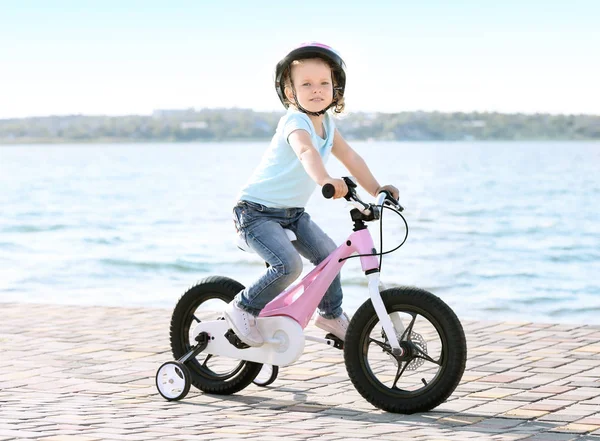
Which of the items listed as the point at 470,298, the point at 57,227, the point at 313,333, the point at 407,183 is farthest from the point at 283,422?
the point at 407,183

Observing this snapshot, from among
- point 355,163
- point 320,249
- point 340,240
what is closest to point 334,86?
point 355,163

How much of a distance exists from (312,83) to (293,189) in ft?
1.72

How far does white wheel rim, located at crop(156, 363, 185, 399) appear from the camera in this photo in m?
5.50

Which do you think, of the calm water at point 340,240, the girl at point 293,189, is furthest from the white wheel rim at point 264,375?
the calm water at point 340,240

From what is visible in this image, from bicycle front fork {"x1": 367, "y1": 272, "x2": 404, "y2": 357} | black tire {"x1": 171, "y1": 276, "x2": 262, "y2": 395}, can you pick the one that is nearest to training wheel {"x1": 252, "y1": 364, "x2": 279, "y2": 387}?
black tire {"x1": 171, "y1": 276, "x2": 262, "y2": 395}

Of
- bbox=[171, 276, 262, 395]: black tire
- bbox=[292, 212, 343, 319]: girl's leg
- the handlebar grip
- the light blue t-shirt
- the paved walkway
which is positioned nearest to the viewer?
the paved walkway

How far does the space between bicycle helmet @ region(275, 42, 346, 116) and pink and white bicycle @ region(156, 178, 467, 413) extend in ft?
1.84

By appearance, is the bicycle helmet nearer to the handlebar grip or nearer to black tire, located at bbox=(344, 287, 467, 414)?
the handlebar grip

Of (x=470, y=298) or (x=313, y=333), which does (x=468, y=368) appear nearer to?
(x=313, y=333)

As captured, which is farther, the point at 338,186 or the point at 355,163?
the point at 355,163

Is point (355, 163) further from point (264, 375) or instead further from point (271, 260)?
point (264, 375)

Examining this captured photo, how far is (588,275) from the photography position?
57.7 ft

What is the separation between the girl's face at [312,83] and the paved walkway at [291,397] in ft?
4.88

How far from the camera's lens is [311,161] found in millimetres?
5016
